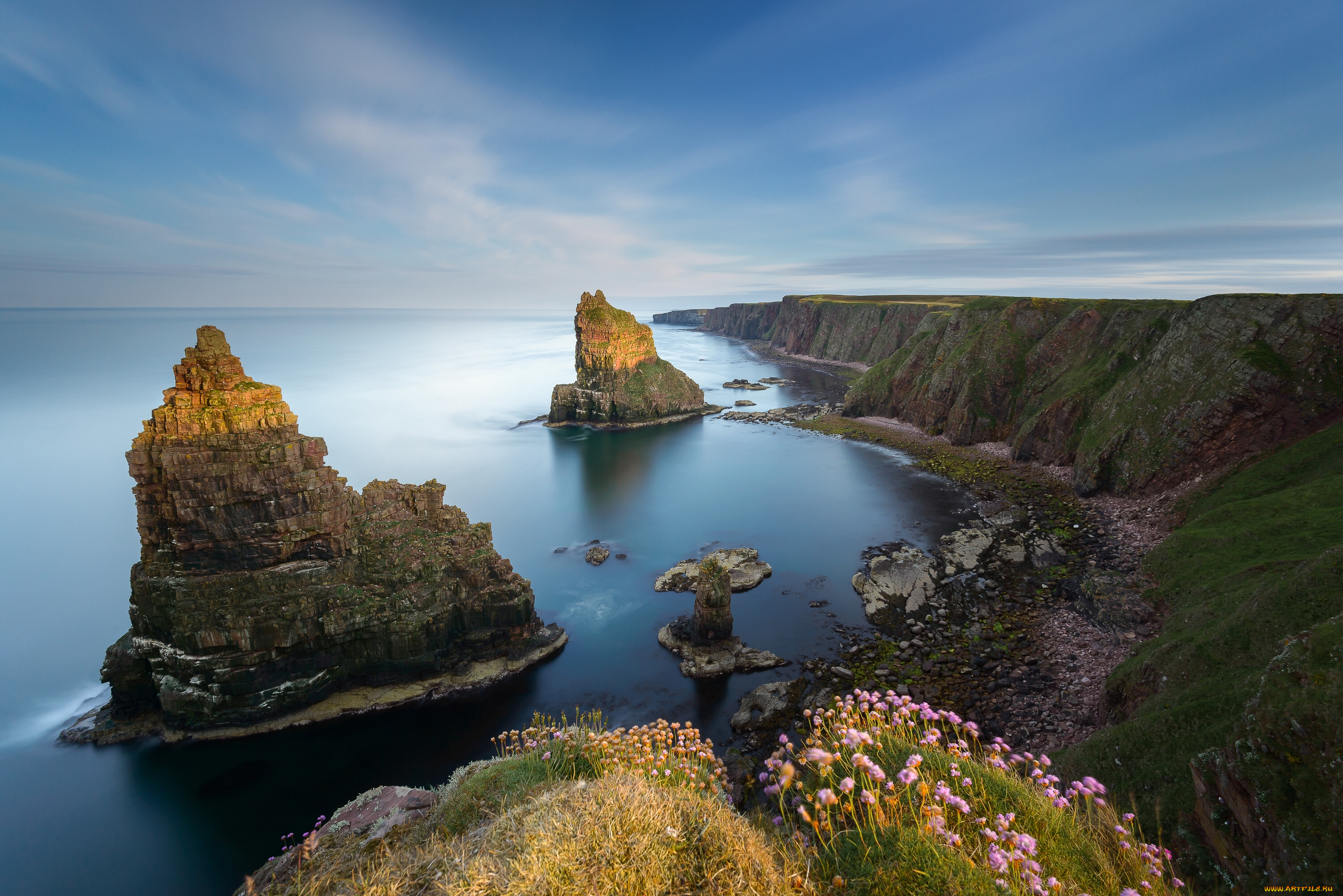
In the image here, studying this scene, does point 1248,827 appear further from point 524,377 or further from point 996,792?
point 524,377

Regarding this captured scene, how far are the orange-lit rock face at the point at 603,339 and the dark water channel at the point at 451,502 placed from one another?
40.9ft

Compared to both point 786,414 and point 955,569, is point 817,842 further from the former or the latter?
point 786,414

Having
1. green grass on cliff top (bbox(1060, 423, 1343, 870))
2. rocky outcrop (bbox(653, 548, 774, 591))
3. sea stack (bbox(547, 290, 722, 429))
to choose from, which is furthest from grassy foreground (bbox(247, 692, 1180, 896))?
sea stack (bbox(547, 290, 722, 429))

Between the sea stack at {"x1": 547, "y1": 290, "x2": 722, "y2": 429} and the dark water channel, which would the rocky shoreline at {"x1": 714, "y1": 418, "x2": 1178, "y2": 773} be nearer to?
the dark water channel

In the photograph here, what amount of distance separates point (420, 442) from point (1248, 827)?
87.5 meters

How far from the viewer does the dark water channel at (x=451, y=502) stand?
21109mm

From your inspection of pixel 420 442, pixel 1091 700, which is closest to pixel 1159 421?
pixel 1091 700

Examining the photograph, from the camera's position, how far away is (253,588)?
24.2 meters

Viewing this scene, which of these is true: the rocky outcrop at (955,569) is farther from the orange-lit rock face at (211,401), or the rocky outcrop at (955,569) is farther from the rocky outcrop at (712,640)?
the orange-lit rock face at (211,401)

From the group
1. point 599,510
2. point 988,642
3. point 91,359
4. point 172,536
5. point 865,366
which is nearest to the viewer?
point 172,536

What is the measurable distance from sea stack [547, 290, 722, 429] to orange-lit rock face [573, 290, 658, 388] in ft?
0.31

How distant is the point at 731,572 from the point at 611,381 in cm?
6164

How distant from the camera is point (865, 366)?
145 m

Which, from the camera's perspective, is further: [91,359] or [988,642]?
[91,359]
